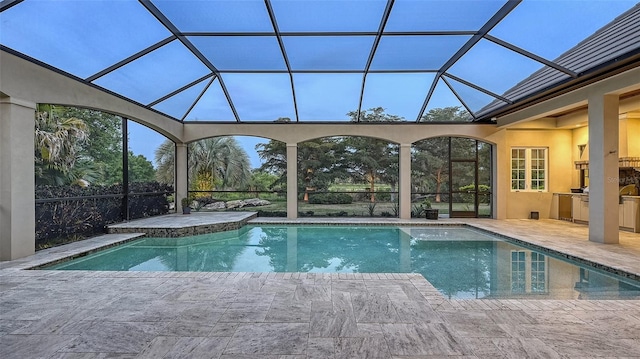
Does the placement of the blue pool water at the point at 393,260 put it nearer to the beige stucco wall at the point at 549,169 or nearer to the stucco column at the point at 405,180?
the stucco column at the point at 405,180

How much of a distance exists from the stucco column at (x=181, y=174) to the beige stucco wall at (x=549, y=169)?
10436mm

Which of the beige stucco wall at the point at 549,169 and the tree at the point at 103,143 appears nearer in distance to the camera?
the tree at the point at 103,143

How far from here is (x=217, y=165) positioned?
12859 millimetres

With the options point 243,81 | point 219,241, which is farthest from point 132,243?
point 243,81

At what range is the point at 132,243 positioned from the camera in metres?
7.05

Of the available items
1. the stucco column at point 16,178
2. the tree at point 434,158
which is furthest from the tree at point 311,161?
the stucco column at point 16,178

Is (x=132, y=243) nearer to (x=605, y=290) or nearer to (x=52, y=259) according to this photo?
(x=52, y=259)

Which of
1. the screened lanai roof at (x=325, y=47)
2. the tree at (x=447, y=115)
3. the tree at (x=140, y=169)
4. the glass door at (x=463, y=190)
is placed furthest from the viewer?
the glass door at (x=463, y=190)

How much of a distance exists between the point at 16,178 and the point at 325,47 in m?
6.05

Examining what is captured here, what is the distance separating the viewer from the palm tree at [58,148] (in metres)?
6.79

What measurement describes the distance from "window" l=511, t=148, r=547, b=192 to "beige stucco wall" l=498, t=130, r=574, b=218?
0.15 meters

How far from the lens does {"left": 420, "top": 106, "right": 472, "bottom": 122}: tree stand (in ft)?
33.3

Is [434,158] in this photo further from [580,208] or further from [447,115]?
[580,208]

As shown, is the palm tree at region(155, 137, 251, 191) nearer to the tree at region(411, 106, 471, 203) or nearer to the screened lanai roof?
the screened lanai roof
